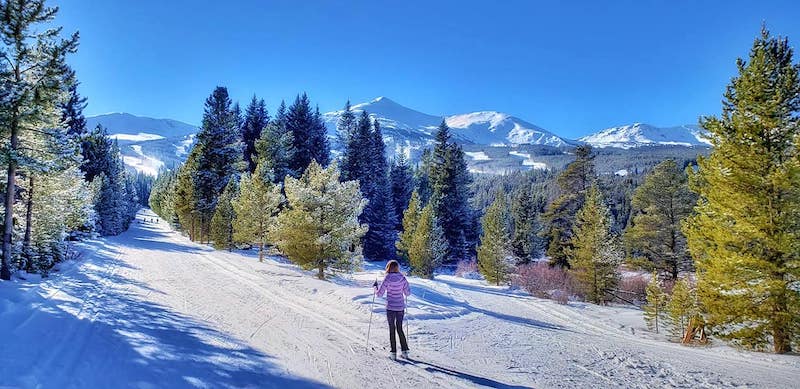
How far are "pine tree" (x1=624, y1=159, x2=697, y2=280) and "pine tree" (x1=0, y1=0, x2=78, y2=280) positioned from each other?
110ft

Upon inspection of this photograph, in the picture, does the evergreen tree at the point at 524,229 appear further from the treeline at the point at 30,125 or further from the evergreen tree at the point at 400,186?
the treeline at the point at 30,125

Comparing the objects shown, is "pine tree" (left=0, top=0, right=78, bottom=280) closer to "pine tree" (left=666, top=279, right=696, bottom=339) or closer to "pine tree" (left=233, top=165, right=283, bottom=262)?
"pine tree" (left=233, top=165, right=283, bottom=262)

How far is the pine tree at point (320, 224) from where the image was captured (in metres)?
18.9

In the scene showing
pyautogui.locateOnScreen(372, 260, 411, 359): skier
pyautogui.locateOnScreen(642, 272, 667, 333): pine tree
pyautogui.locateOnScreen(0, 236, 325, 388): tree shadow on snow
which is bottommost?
pyautogui.locateOnScreen(642, 272, 667, 333): pine tree

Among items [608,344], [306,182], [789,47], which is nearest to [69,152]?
[306,182]

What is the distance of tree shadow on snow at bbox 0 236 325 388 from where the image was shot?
579cm

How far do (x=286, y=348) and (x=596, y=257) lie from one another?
21.8 m

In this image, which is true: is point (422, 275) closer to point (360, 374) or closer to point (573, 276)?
point (573, 276)

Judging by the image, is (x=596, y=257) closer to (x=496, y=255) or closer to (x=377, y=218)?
(x=496, y=255)

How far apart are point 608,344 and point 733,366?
2.46 metres

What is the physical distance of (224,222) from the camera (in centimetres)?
3155

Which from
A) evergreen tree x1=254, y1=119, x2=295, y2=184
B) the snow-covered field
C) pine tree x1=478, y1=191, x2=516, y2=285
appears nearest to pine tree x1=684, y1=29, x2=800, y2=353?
the snow-covered field

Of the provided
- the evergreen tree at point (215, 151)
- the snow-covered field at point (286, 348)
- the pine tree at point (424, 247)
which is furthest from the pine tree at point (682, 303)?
the evergreen tree at point (215, 151)

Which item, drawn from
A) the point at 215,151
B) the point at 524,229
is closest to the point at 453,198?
the point at 524,229
